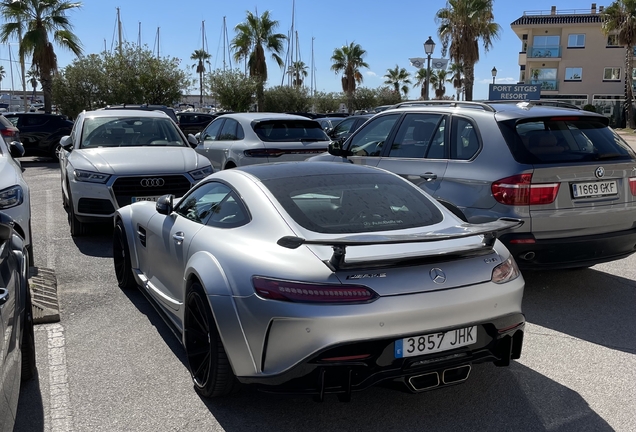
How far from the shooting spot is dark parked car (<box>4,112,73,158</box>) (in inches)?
818

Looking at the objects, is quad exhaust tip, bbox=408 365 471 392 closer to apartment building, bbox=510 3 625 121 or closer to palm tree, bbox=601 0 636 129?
palm tree, bbox=601 0 636 129

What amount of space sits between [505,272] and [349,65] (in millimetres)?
56834

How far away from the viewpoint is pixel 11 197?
5867 millimetres

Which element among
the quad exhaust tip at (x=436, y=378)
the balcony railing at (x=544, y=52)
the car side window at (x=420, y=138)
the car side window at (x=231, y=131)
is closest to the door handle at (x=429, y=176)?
the car side window at (x=420, y=138)

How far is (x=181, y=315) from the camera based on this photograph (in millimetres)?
4164

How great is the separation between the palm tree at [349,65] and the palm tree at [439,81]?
27.9m

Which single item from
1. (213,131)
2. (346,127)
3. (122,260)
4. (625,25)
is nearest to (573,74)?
(625,25)

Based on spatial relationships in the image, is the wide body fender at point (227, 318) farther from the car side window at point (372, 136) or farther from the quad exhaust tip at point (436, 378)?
the car side window at point (372, 136)

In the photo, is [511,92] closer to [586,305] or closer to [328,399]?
[586,305]

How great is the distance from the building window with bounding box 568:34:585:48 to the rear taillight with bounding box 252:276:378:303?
56832 mm

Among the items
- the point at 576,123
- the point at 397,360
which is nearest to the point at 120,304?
the point at 397,360

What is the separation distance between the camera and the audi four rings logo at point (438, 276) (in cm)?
325

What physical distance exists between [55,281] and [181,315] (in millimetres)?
2633

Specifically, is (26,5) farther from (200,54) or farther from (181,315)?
(200,54)
